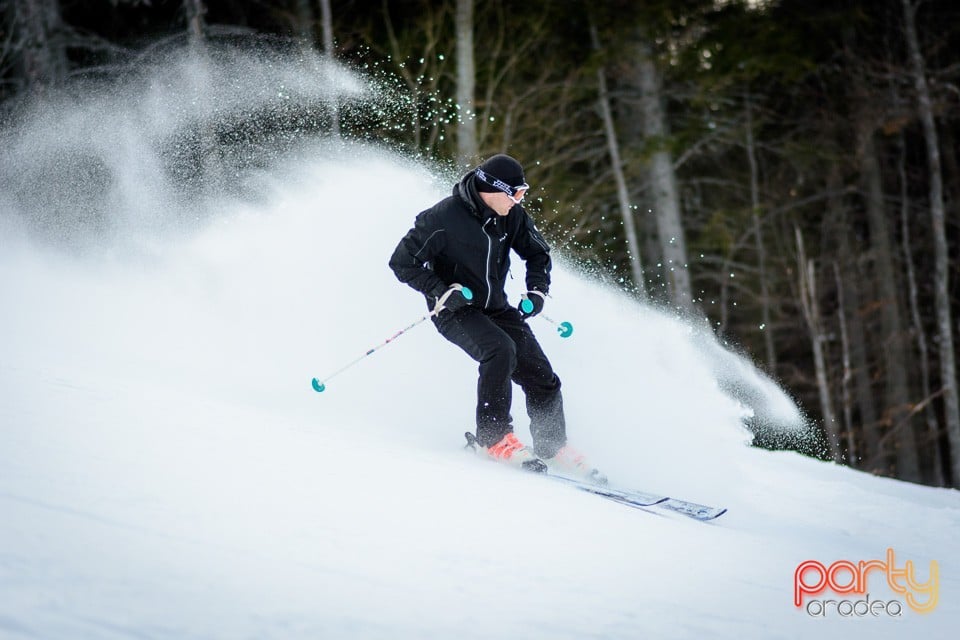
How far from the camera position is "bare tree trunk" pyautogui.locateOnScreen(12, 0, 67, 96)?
37.5 feet

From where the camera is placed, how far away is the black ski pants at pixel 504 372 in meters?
5.27

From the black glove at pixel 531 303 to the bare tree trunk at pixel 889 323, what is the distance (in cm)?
1180

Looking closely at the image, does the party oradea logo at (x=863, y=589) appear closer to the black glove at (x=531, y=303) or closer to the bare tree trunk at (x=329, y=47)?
the black glove at (x=531, y=303)

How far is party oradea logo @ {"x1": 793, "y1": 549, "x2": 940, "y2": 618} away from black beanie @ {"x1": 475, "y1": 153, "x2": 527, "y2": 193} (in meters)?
2.71

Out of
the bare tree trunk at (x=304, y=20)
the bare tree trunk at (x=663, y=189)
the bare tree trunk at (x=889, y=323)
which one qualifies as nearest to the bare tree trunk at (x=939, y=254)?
the bare tree trunk at (x=889, y=323)

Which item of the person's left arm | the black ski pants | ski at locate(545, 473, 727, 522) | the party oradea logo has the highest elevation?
the person's left arm

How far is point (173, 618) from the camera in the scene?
2.58 m

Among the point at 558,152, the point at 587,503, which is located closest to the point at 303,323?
the point at 587,503

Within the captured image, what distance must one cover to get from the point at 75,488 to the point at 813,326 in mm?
14739

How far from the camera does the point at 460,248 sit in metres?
5.34

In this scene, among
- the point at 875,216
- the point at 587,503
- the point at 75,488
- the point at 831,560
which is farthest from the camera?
the point at 875,216

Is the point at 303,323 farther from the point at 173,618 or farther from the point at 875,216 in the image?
the point at 875,216

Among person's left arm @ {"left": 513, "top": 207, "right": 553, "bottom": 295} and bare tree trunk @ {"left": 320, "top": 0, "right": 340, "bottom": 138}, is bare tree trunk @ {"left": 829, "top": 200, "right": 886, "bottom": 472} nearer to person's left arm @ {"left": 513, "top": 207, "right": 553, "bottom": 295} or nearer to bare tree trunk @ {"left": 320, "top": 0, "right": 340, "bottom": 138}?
bare tree trunk @ {"left": 320, "top": 0, "right": 340, "bottom": 138}

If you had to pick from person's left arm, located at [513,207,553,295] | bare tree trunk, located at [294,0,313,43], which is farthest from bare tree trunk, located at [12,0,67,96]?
person's left arm, located at [513,207,553,295]
